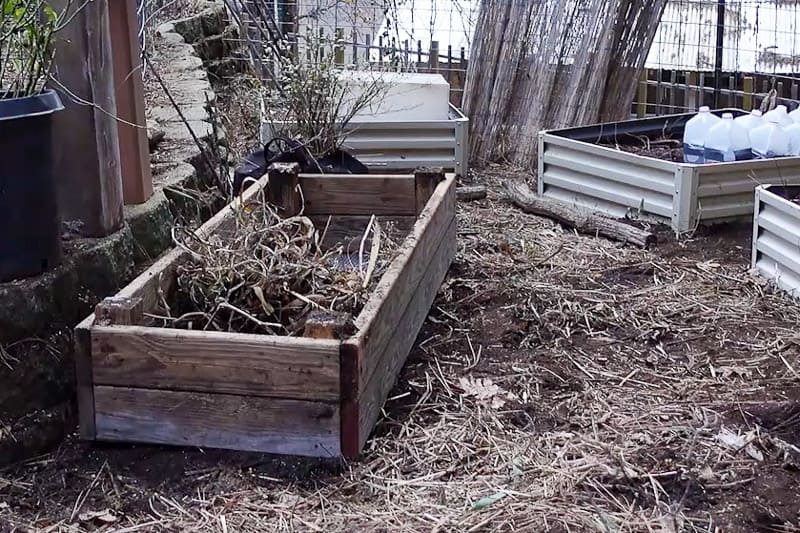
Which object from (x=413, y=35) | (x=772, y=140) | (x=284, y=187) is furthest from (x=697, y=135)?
(x=413, y=35)

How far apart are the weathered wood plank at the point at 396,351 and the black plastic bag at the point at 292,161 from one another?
2.95ft

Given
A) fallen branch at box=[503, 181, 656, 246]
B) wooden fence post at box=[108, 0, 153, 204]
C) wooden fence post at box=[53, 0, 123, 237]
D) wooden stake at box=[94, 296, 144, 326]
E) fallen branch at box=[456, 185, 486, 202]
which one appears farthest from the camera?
fallen branch at box=[456, 185, 486, 202]

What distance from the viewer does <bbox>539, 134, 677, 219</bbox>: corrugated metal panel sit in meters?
4.70

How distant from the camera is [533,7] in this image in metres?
6.12

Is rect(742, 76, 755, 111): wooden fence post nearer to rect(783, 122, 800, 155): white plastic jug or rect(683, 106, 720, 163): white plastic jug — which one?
rect(683, 106, 720, 163): white plastic jug

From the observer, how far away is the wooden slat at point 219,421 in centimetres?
249

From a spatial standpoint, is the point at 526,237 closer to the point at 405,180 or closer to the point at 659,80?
the point at 405,180

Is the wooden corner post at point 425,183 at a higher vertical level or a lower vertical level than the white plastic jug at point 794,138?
lower

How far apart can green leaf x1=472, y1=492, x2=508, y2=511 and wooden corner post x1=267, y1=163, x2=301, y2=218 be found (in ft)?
5.98

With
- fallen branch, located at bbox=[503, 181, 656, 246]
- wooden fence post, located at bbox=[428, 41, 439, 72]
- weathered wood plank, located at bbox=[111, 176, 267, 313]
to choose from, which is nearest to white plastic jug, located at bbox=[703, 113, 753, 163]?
fallen branch, located at bbox=[503, 181, 656, 246]

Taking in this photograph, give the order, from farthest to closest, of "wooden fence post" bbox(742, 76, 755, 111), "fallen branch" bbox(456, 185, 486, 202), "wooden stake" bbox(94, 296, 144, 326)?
"wooden fence post" bbox(742, 76, 755, 111), "fallen branch" bbox(456, 185, 486, 202), "wooden stake" bbox(94, 296, 144, 326)

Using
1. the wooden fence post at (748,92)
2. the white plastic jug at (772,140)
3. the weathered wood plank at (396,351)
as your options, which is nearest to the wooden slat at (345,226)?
the weathered wood plank at (396,351)

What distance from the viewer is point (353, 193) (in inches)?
159

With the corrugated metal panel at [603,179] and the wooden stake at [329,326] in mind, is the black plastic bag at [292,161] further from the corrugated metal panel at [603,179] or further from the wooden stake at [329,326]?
the wooden stake at [329,326]
